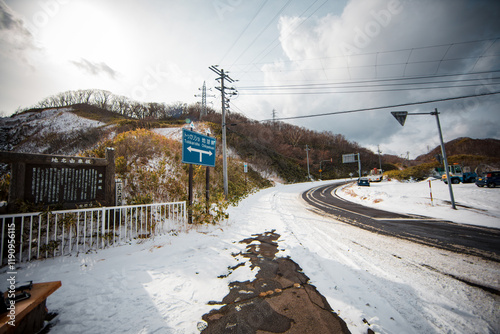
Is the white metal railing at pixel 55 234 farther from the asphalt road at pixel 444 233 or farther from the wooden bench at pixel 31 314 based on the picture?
the asphalt road at pixel 444 233

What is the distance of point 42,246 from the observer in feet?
11.8

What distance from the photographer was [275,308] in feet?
7.49

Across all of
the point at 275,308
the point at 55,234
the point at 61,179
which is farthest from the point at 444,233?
the point at 61,179

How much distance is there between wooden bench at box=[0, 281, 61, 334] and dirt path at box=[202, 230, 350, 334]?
69.8 inches

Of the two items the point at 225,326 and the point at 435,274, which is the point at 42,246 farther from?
the point at 435,274

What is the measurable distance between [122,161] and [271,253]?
7.05 m

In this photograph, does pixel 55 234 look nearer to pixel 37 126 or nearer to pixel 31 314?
pixel 31 314

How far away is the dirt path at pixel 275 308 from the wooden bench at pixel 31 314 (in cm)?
177

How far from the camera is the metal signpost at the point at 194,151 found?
5.95m

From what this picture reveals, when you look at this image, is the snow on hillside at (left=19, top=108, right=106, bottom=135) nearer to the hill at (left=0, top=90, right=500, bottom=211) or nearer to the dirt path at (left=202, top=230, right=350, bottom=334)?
the hill at (left=0, top=90, right=500, bottom=211)

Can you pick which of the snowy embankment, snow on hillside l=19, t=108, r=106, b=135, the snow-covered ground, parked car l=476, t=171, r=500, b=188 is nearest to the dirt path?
the snow-covered ground

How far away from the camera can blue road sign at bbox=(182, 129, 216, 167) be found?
19.5ft

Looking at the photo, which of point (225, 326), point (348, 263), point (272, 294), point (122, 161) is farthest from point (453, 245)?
point (122, 161)

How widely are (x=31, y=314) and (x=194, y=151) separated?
4948 mm
